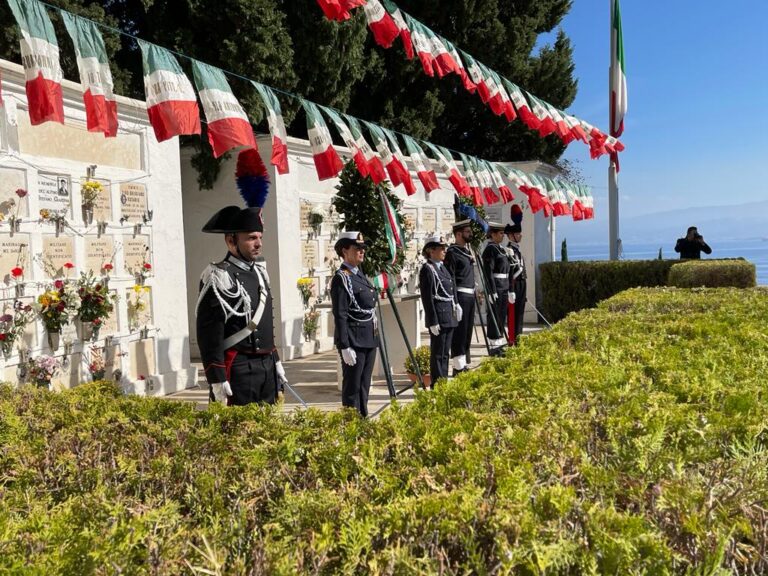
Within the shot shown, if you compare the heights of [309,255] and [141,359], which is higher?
[309,255]

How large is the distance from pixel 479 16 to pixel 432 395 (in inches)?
547

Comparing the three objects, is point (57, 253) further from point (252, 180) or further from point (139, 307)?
point (252, 180)

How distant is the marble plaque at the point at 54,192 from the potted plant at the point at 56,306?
0.70 meters

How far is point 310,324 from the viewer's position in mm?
10094

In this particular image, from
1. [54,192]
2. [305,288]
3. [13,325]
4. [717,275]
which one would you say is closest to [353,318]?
[13,325]

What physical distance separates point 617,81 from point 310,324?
843cm

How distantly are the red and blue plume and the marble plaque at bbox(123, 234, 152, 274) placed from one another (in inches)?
66.8

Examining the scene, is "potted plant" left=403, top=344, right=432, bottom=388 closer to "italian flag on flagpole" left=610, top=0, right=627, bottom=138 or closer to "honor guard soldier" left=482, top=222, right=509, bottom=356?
"honor guard soldier" left=482, top=222, right=509, bottom=356

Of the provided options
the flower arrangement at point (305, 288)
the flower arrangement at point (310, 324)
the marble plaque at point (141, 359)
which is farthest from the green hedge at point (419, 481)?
the flower arrangement at point (310, 324)

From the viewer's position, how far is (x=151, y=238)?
24.2 feet

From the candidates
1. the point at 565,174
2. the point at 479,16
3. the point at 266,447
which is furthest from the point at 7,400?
the point at 565,174

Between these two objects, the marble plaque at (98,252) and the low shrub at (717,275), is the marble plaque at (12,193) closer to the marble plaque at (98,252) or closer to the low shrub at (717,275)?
the marble plaque at (98,252)

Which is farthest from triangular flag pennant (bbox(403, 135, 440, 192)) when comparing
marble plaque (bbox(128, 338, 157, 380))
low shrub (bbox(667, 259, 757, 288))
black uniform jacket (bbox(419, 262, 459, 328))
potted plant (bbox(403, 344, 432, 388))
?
low shrub (bbox(667, 259, 757, 288))

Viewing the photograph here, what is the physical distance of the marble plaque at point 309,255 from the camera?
1005cm
